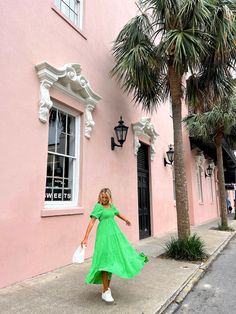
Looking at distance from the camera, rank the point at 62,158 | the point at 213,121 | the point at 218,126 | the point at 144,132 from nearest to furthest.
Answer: the point at 62,158
the point at 144,132
the point at 213,121
the point at 218,126

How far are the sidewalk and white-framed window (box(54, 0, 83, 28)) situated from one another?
19.0 ft

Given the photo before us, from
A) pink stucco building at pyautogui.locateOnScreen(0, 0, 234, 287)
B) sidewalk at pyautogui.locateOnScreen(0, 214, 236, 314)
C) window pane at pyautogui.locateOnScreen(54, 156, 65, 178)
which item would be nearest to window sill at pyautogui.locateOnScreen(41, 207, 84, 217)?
pink stucco building at pyautogui.locateOnScreen(0, 0, 234, 287)

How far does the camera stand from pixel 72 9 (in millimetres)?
6977

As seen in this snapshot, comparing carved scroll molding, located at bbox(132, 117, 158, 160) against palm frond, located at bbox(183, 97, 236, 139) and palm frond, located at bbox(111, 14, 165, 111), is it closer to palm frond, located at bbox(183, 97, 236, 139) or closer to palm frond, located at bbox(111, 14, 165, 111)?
palm frond, located at bbox(111, 14, 165, 111)

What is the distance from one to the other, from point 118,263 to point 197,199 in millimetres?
12607

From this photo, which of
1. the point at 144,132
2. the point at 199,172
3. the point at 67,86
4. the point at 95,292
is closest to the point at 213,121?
the point at 144,132

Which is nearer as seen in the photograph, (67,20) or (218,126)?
(67,20)

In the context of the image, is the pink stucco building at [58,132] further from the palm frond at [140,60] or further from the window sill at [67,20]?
the palm frond at [140,60]

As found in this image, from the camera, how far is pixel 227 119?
462 inches

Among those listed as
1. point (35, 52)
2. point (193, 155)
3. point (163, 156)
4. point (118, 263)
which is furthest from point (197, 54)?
point (193, 155)

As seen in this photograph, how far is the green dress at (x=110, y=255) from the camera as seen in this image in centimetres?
368

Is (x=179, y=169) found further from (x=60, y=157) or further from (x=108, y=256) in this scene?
(x=108, y=256)

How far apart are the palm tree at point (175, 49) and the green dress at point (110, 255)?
3158 millimetres

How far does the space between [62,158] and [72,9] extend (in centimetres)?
389
